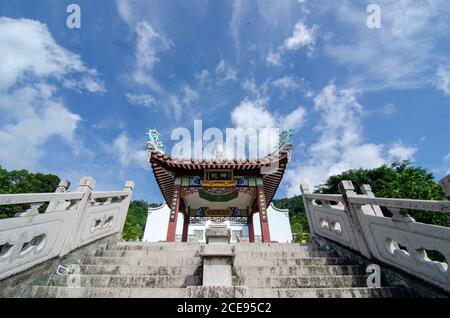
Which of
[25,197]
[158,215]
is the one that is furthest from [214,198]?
[158,215]

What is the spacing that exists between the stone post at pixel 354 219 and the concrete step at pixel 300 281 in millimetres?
724

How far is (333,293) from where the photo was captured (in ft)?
11.1

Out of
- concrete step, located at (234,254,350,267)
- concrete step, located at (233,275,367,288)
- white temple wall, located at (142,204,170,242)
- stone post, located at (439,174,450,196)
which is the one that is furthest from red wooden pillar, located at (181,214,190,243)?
white temple wall, located at (142,204,170,242)

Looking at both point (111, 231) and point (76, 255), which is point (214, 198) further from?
point (76, 255)

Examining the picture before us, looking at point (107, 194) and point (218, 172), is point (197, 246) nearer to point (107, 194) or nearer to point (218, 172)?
point (107, 194)

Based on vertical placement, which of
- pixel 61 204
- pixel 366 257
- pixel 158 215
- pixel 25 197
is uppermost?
pixel 158 215

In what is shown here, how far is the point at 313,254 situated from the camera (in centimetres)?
527

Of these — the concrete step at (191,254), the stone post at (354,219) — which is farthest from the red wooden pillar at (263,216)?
the stone post at (354,219)

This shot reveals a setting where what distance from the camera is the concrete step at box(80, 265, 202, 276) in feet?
13.4

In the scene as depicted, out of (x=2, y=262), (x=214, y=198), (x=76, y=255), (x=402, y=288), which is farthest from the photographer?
(x=214, y=198)

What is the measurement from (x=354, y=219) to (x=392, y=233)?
1.01 meters

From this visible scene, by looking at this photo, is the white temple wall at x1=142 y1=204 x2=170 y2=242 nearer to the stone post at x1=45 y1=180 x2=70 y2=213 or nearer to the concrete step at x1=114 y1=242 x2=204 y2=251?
the concrete step at x1=114 y1=242 x2=204 y2=251
